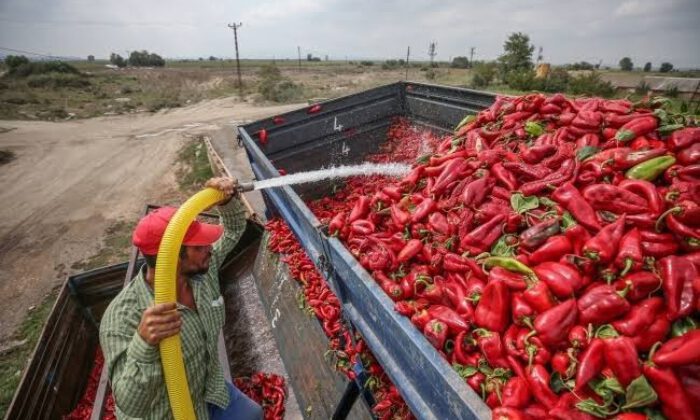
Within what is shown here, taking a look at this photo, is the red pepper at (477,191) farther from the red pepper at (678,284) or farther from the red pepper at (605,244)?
the red pepper at (678,284)

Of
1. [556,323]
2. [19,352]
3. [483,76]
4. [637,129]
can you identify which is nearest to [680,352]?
[556,323]

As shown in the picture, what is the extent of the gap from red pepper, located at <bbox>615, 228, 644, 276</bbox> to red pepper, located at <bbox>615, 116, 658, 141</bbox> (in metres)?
1.13

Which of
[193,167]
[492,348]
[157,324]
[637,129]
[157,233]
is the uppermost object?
[637,129]

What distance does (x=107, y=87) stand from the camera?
46219 mm

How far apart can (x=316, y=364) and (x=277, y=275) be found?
1.48m

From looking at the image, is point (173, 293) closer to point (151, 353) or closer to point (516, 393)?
point (151, 353)

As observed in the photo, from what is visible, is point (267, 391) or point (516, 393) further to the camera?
point (267, 391)

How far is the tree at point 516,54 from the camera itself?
45188 mm

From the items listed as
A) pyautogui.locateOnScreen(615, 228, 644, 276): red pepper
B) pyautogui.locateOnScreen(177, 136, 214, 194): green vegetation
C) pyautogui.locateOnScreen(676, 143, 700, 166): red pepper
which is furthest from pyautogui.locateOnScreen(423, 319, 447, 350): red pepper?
pyautogui.locateOnScreen(177, 136, 214, 194): green vegetation

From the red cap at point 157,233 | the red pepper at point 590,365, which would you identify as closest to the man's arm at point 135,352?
the red cap at point 157,233

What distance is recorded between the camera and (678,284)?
217 centimetres

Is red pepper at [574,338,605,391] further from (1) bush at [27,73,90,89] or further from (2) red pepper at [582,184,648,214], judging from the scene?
(1) bush at [27,73,90,89]

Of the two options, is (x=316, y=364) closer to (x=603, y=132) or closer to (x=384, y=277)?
Result: (x=384, y=277)

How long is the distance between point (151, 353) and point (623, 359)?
2.71 metres
